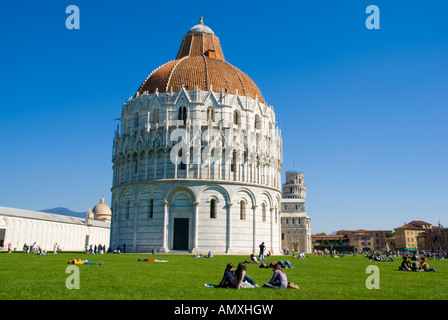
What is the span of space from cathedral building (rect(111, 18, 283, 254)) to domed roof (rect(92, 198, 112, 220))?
2613 inches

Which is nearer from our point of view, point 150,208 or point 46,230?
point 150,208

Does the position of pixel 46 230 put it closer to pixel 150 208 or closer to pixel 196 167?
pixel 150 208

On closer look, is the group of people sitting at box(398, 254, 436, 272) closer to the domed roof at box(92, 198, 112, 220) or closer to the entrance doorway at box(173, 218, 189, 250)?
the entrance doorway at box(173, 218, 189, 250)

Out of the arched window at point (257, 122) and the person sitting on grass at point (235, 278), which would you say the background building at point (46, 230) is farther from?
the person sitting on grass at point (235, 278)

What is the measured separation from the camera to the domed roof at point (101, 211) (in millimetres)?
113769

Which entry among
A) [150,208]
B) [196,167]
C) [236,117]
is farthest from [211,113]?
[150,208]

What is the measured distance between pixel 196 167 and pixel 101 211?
77.6 meters

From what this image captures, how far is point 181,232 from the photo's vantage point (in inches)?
1751

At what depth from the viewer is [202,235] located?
144 feet

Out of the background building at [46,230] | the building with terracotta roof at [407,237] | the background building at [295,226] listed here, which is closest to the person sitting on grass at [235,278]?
the background building at [46,230]

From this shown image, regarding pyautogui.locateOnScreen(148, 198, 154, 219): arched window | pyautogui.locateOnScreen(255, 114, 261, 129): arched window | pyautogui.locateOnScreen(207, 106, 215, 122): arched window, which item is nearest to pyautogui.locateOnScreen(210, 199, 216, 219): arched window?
pyautogui.locateOnScreen(148, 198, 154, 219): arched window

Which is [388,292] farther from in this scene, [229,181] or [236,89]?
[236,89]

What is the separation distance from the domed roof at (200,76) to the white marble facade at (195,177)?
1578 mm
